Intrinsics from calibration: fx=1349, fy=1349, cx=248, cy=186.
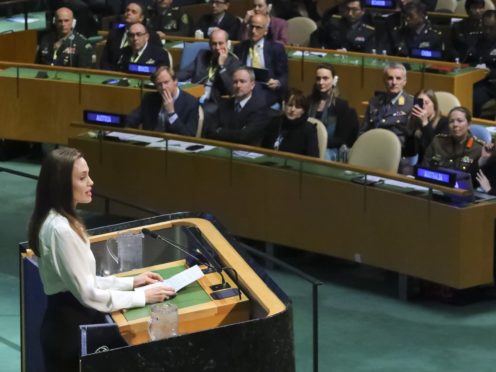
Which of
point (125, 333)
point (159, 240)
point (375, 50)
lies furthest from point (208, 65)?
point (125, 333)

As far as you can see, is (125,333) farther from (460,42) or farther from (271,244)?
(460,42)

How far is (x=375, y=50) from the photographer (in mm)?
12750

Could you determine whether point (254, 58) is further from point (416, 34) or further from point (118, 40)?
point (416, 34)

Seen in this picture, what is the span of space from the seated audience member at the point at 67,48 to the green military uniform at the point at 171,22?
1.60 m

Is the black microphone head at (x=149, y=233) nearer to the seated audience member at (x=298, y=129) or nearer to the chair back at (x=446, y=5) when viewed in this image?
the seated audience member at (x=298, y=129)

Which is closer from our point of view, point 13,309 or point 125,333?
point 125,333

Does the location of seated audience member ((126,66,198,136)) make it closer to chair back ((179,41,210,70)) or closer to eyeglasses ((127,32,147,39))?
eyeglasses ((127,32,147,39))

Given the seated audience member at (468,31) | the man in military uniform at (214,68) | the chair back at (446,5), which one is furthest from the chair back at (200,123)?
the chair back at (446,5)

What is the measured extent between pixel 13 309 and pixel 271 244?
184cm

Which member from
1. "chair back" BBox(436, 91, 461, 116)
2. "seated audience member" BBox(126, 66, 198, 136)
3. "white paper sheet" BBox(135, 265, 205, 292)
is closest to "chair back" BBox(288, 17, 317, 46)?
"chair back" BBox(436, 91, 461, 116)

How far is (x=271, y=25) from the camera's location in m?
13.0

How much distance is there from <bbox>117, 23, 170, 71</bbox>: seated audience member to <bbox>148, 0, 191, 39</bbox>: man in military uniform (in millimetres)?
1760

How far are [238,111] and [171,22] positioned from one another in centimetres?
402

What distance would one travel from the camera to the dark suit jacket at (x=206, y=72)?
→ 1086cm
